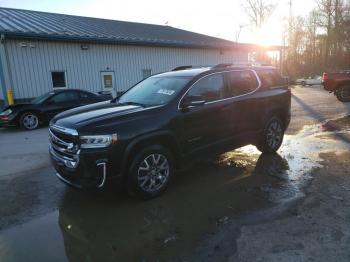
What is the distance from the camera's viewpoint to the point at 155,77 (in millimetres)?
5859

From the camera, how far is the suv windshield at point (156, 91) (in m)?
4.82

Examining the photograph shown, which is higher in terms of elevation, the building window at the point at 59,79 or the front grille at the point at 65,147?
the building window at the point at 59,79

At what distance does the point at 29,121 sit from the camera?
37.3ft

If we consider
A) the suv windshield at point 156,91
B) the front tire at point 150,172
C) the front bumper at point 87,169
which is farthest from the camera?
the suv windshield at point 156,91

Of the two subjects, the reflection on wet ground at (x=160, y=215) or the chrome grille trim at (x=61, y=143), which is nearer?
the reflection on wet ground at (x=160, y=215)

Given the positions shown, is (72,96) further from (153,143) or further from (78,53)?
(153,143)

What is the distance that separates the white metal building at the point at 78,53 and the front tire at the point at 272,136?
482 inches

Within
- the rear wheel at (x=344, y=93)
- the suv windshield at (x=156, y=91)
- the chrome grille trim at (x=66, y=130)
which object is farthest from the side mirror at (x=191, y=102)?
the rear wheel at (x=344, y=93)

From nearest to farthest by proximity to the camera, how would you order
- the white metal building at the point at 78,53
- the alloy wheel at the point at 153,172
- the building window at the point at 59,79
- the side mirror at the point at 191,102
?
1. the alloy wheel at the point at 153,172
2. the side mirror at the point at 191,102
3. the white metal building at the point at 78,53
4. the building window at the point at 59,79

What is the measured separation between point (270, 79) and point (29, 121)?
28.6 feet

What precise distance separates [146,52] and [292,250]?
56.1 feet

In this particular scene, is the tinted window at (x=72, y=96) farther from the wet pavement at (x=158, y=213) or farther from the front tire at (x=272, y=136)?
the front tire at (x=272, y=136)

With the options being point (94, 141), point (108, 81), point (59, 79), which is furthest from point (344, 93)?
point (94, 141)

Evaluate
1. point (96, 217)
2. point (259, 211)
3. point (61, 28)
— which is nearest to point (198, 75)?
point (259, 211)
